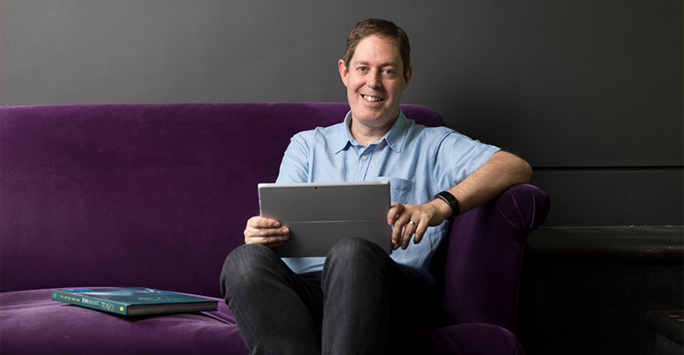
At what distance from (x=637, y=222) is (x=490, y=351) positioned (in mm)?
1349

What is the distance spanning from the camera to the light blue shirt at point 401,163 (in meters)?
1.84

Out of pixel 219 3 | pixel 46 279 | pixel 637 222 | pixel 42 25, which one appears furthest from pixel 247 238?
pixel 637 222

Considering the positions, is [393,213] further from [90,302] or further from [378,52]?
[90,302]

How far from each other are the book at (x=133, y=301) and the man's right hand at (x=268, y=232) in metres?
0.30

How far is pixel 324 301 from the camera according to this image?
1438 millimetres

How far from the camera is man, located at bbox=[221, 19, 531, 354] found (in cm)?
138

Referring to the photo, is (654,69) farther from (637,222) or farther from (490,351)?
(490,351)

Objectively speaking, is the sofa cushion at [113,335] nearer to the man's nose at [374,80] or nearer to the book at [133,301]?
the book at [133,301]

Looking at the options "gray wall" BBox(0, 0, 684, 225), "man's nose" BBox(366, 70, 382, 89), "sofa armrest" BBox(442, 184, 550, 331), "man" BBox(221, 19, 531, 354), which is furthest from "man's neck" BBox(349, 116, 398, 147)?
"gray wall" BBox(0, 0, 684, 225)

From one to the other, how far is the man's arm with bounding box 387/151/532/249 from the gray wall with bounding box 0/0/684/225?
0.87 m

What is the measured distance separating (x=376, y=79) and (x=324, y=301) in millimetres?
753

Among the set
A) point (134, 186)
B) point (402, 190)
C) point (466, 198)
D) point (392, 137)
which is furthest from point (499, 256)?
point (134, 186)

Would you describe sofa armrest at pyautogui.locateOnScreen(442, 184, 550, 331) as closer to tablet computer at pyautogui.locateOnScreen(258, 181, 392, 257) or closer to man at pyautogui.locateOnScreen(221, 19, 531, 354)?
man at pyautogui.locateOnScreen(221, 19, 531, 354)

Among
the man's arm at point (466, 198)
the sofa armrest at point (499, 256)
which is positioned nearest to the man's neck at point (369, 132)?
the man's arm at point (466, 198)
